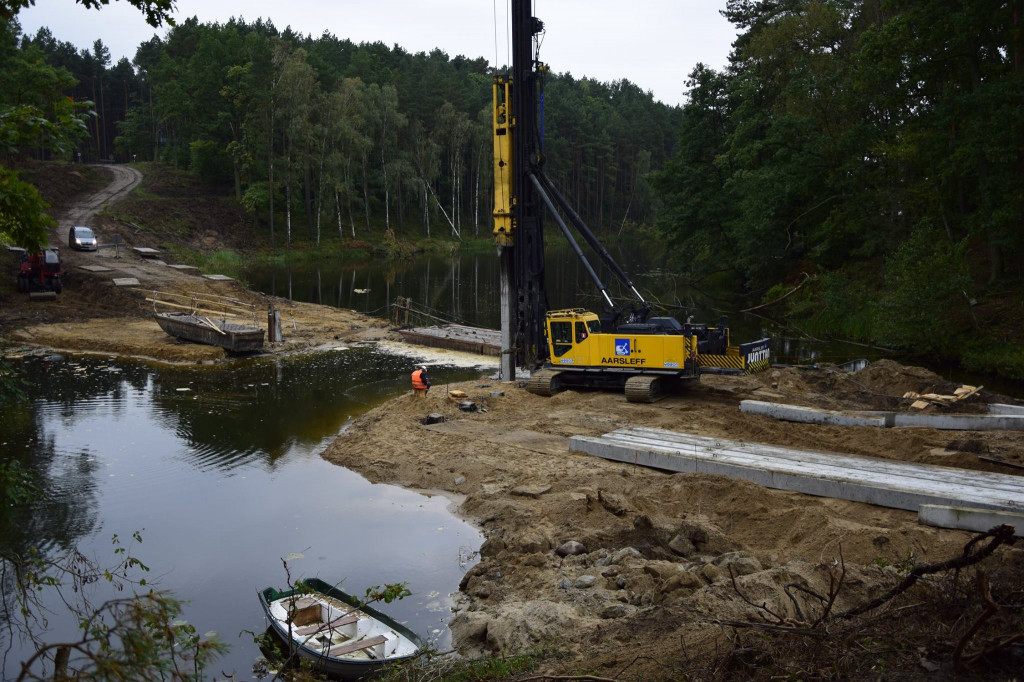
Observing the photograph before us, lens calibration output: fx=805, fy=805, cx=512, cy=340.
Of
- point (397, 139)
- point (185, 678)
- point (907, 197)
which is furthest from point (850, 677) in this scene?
point (397, 139)

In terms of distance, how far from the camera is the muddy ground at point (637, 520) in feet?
29.1

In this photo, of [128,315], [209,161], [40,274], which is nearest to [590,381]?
[128,315]

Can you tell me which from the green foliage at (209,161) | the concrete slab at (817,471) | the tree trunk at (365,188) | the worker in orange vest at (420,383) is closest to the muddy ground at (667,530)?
the concrete slab at (817,471)

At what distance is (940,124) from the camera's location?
28.2 metres

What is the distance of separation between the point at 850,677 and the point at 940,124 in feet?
90.9

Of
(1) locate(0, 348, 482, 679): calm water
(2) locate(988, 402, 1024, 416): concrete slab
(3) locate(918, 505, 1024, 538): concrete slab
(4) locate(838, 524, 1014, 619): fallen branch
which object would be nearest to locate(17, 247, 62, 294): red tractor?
(1) locate(0, 348, 482, 679): calm water

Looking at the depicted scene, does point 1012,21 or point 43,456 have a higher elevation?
point 1012,21

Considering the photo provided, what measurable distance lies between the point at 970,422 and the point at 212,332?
24.0 m

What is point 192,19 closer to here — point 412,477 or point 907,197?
point 907,197

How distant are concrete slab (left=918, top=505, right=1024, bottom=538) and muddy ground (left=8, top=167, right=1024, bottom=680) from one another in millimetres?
148

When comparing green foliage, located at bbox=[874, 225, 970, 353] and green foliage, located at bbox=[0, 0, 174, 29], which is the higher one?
green foliage, located at bbox=[0, 0, 174, 29]

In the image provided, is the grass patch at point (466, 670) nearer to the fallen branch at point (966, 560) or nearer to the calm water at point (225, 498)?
the calm water at point (225, 498)

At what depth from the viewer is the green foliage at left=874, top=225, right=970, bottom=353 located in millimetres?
26078

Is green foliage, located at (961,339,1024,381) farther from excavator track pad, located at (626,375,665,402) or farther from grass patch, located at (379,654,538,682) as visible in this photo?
grass patch, located at (379,654,538,682)
